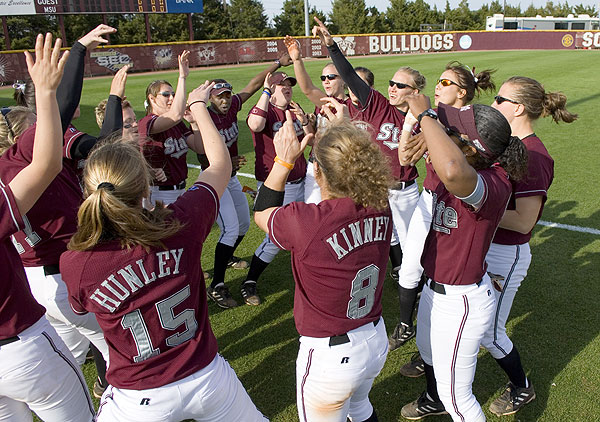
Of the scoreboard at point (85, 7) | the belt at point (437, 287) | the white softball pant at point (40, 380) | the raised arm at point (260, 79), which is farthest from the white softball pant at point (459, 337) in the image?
the scoreboard at point (85, 7)

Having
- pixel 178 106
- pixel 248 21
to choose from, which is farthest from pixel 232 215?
pixel 248 21

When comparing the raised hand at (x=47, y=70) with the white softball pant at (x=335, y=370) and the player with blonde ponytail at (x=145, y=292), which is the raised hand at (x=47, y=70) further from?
the white softball pant at (x=335, y=370)

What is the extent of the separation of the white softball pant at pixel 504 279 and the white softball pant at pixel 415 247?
76 centimetres

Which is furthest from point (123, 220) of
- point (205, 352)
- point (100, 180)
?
point (205, 352)

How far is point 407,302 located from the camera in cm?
427

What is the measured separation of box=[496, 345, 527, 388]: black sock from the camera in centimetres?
337

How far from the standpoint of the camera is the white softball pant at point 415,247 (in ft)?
13.5

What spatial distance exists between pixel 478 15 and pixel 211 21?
39320 mm

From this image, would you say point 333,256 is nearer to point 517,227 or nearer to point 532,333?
point 517,227

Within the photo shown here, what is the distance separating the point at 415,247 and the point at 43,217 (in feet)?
9.28

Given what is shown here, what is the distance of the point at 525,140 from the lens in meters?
3.45

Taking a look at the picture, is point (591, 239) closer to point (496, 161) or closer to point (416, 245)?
point (416, 245)

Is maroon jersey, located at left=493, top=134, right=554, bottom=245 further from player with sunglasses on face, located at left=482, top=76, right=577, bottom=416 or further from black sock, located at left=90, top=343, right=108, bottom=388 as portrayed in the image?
black sock, located at left=90, top=343, right=108, bottom=388

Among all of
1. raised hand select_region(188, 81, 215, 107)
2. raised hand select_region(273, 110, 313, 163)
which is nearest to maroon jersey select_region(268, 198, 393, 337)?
raised hand select_region(273, 110, 313, 163)
